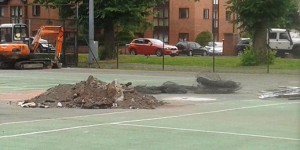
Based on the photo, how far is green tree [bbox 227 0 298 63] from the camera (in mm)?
39969

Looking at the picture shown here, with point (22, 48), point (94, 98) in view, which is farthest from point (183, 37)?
point (94, 98)

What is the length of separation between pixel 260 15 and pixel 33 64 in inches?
591

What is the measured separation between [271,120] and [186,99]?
5.97 metres

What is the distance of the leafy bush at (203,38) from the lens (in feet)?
262

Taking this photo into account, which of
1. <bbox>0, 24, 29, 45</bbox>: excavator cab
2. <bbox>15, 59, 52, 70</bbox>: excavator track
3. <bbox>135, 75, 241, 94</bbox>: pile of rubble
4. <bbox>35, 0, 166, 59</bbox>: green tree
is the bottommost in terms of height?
<bbox>135, 75, 241, 94</bbox>: pile of rubble

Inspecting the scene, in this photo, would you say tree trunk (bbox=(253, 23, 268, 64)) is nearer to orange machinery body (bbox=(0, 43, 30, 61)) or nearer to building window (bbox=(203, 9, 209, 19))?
orange machinery body (bbox=(0, 43, 30, 61))

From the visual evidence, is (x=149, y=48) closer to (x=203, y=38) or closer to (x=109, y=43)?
(x=109, y=43)

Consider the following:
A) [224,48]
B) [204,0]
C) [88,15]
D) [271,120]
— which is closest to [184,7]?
[204,0]

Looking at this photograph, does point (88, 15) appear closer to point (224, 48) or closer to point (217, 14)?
point (224, 48)

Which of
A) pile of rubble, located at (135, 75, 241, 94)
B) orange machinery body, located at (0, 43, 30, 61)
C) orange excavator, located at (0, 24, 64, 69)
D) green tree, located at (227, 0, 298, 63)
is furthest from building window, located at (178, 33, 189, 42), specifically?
pile of rubble, located at (135, 75, 241, 94)

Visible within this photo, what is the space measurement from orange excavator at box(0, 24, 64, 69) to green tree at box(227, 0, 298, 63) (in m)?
12.0

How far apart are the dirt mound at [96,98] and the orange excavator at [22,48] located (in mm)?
22209

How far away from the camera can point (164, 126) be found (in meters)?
13.4

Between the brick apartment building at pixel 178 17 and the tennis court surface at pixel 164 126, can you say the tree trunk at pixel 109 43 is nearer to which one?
the tennis court surface at pixel 164 126
